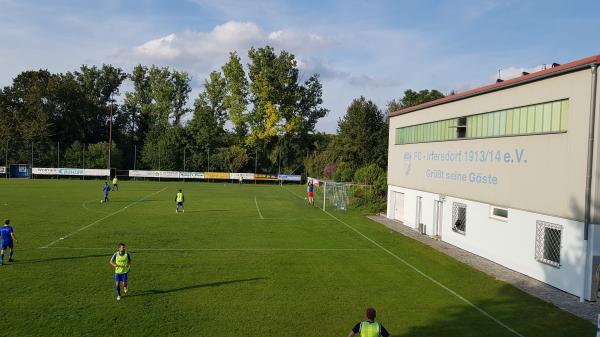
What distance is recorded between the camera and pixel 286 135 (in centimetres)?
8769

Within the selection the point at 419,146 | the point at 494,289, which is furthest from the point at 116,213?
the point at 494,289

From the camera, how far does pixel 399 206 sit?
3400 cm

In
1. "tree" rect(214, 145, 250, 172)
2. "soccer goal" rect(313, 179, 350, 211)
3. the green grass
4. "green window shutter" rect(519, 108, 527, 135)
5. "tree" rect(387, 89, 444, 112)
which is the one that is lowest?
the green grass

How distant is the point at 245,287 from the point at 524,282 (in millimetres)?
10010

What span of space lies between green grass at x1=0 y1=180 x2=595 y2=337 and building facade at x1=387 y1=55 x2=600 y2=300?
79.5 inches

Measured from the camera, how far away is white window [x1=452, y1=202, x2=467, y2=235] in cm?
2368

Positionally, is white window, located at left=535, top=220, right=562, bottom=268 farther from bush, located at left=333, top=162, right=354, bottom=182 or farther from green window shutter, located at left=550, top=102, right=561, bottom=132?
bush, located at left=333, top=162, right=354, bottom=182

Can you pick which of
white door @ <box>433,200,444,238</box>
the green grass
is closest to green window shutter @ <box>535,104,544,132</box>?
the green grass

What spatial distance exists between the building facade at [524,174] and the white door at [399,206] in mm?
4761

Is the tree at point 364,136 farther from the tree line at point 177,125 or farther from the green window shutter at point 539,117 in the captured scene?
the green window shutter at point 539,117

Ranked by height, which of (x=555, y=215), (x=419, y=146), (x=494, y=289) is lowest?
(x=494, y=289)

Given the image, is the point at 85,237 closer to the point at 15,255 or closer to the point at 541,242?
the point at 15,255

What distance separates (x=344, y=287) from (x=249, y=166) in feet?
242

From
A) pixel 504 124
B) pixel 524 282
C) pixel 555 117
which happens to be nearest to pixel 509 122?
pixel 504 124
